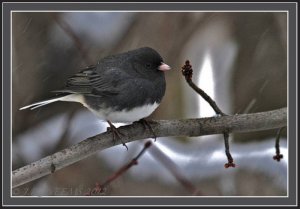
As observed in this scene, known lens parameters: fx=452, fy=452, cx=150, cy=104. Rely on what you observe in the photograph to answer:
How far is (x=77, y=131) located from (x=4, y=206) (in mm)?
429

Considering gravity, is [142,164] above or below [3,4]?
below

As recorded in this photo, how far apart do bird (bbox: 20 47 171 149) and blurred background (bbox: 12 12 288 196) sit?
0.13m

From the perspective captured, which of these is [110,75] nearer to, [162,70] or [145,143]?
[162,70]

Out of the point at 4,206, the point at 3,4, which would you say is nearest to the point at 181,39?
the point at 3,4

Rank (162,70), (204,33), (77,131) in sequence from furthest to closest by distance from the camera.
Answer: (204,33)
(77,131)
(162,70)

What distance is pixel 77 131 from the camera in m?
1.97

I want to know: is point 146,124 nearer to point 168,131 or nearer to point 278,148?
point 168,131

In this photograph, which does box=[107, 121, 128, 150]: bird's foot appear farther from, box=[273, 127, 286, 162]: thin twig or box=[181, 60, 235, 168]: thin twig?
box=[273, 127, 286, 162]: thin twig

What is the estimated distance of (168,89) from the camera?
2.09 m

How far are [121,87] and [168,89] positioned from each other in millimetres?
333

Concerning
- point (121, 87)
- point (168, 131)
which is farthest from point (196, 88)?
point (121, 87)

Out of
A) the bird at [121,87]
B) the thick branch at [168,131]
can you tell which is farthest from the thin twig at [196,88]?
the bird at [121,87]

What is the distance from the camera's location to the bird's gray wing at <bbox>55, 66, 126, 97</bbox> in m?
1.83

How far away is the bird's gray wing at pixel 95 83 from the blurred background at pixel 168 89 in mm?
131
